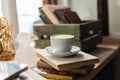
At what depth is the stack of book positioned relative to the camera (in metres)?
0.90

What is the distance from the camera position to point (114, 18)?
5.93 ft

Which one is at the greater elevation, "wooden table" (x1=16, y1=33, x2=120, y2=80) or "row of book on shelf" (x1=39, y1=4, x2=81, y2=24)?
"row of book on shelf" (x1=39, y1=4, x2=81, y2=24)

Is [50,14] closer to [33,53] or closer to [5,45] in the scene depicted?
[33,53]

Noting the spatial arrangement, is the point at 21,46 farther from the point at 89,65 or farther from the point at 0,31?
the point at 89,65

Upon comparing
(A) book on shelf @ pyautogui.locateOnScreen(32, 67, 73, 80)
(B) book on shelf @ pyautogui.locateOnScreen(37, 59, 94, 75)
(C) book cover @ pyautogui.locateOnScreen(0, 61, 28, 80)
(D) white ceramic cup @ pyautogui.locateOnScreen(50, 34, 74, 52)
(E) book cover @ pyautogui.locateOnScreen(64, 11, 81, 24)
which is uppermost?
(E) book cover @ pyautogui.locateOnScreen(64, 11, 81, 24)

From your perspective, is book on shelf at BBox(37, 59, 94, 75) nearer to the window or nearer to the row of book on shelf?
the row of book on shelf

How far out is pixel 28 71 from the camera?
3.20 ft

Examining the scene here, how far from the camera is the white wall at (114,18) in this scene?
1.78 m

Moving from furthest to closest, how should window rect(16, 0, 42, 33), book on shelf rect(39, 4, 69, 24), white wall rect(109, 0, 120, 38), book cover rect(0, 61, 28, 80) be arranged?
white wall rect(109, 0, 120, 38)
window rect(16, 0, 42, 33)
book on shelf rect(39, 4, 69, 24)
book cover rect(0, 61, 28, 80)

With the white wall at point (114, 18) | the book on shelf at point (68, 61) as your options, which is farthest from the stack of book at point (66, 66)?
the white wall at point (114, 18)

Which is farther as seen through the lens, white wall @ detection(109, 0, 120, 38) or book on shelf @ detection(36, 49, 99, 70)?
white wall @ detection(109, 0, 120, 38)

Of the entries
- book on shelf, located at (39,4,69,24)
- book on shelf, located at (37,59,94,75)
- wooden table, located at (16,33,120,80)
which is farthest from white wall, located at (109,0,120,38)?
book on shelf, located at (37,59,94,75)

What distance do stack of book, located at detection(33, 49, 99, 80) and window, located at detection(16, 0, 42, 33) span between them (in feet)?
1.79

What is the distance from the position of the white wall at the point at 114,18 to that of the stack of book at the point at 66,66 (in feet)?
2.89
